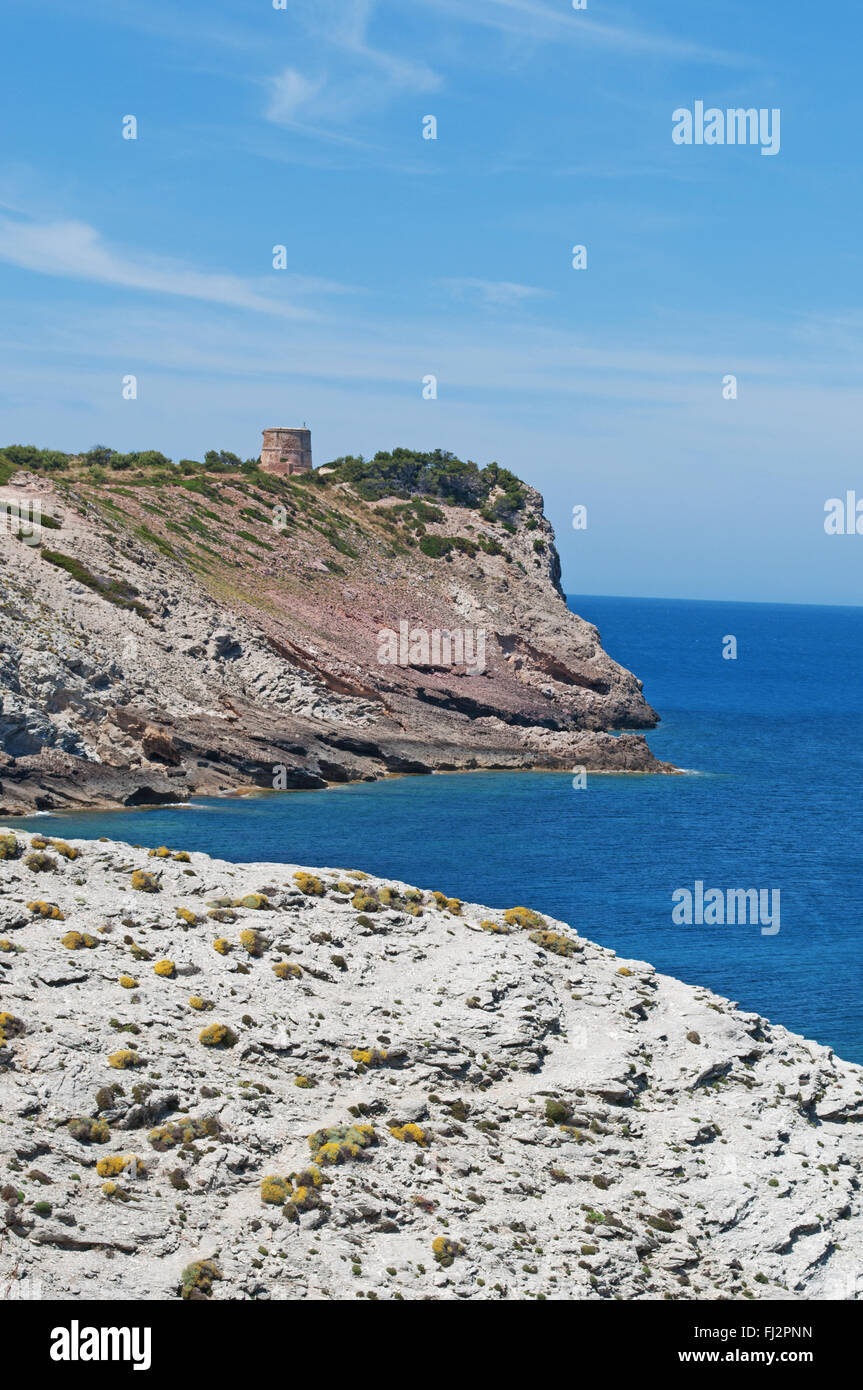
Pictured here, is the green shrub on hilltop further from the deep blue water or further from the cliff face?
the deep blue water

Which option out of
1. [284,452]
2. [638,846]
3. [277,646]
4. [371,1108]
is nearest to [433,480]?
[284,452]

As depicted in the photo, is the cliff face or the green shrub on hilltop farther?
the green shrub on hilltop

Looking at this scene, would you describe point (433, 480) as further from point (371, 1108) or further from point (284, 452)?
point (371, 1108)

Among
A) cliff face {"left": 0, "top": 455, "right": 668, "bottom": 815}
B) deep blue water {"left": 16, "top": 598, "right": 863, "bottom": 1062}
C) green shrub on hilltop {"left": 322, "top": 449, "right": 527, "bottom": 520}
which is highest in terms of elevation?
green shrub on hilltop {"left": 322, "top": 449, "right": 527, "bottom": 520}

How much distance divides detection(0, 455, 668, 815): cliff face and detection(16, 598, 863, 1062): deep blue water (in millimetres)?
5195

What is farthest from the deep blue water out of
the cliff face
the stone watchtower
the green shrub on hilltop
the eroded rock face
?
the stone watchtower

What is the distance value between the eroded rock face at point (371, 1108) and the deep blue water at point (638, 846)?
14.4 m

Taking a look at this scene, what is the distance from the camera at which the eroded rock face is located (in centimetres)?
2394

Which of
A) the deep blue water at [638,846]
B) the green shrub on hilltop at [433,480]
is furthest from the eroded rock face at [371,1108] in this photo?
the green shrub on hilltop at [433,480]

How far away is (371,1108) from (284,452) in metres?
133

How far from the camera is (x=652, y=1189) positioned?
28.3 meters

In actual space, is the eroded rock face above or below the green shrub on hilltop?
below
